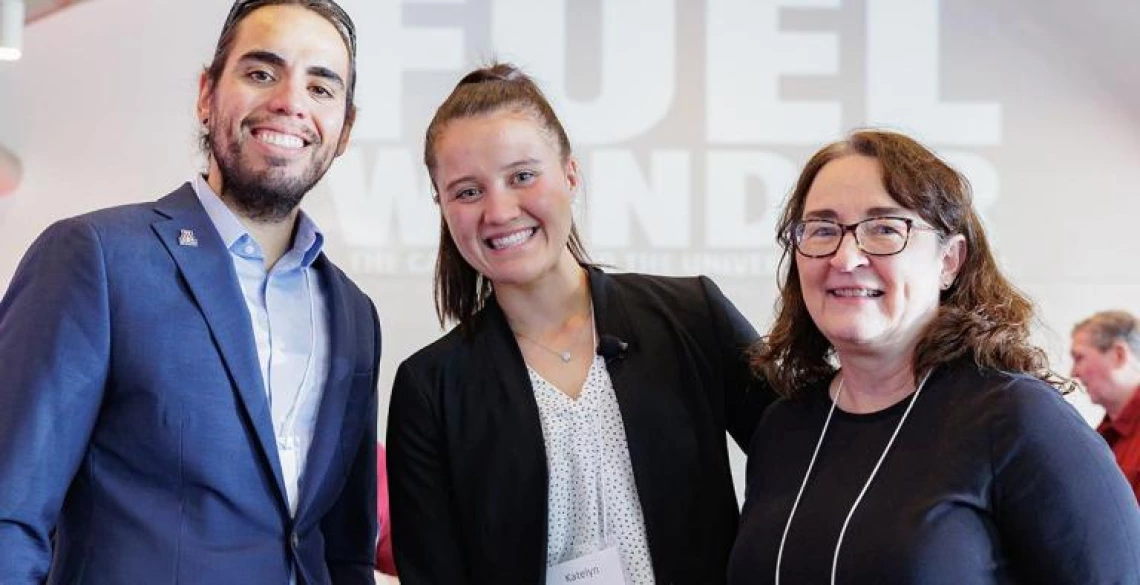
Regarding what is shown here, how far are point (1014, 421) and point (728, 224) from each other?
11.9ft

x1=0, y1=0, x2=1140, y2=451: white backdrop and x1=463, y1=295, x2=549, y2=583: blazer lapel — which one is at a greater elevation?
x1=0, y1=0, x2=1140, y2=451: white backdrop

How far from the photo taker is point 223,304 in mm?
1958

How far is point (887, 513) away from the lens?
5.68 feet

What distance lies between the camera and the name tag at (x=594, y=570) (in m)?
2.06

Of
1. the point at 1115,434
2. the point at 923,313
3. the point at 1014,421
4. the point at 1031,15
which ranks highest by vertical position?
the point at 1031,15

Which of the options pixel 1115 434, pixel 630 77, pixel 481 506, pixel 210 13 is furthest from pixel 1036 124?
pixel 481 506

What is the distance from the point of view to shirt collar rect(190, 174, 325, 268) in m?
2.08

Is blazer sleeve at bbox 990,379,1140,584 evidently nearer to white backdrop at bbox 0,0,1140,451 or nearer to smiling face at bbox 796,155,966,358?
Answer: smiling face at bbox 796,155,966,358

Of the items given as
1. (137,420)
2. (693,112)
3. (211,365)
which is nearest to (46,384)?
(137,420)

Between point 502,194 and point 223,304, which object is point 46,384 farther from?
point 502,194

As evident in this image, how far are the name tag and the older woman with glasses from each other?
0.20m

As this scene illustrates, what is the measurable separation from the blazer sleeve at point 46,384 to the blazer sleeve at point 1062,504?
4.28ft

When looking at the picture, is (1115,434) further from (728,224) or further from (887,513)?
(887,513)

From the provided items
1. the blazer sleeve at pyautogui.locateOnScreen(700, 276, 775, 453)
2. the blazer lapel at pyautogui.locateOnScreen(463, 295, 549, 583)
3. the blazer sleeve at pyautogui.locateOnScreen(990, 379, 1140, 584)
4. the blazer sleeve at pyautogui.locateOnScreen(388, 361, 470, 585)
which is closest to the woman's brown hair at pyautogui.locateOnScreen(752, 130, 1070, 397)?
the blazer sleeve at pyautogui.locateOnScreen(990, 379, 1140, 584)
